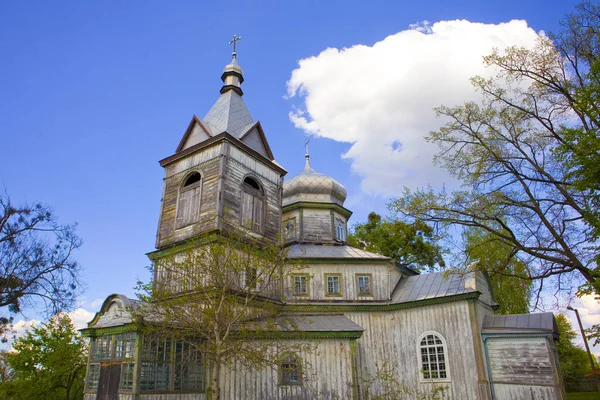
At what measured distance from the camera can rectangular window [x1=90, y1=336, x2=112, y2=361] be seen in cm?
1494

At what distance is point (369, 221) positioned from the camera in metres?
34.4

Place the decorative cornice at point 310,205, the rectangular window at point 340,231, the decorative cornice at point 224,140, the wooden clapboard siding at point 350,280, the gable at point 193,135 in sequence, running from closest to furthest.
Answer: the decorative cornice at point 224,140 → the wooden clapboard siding at point 350,280 → the gable at point 193,135 → the decorative cornice at point 310,205 → the rectangular window at point 340,231

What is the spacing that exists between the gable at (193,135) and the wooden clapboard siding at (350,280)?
26.3 feet

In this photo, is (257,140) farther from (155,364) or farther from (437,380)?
(437,380)

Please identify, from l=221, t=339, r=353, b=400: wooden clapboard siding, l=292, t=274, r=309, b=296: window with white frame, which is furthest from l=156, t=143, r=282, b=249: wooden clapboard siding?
l=221, t=339, r=353, b=400: wooden clapboard siding

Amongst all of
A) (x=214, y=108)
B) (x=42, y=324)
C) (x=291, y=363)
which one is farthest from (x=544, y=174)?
(x=42, y=324)

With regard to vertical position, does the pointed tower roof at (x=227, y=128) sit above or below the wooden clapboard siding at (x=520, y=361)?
above

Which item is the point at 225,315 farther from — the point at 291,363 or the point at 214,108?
the point at 214,108

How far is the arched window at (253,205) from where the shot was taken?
20616mm

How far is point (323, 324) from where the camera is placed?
18312 mm

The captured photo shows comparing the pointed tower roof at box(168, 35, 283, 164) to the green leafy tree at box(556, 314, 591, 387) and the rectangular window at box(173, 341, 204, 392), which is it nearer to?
the rectangular window at box(173, 341, 204, 392)

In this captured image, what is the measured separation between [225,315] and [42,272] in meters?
8.95

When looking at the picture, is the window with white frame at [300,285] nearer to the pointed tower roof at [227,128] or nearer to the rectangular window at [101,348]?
the pointed tower roof at [227,128]

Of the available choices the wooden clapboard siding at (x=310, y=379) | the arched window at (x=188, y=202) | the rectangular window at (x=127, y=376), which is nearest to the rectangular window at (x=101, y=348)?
the rectangular window at (x=127, y=376)
